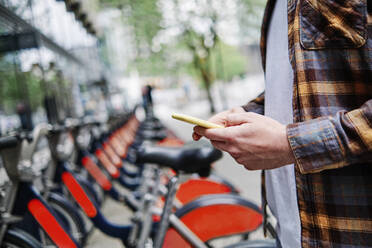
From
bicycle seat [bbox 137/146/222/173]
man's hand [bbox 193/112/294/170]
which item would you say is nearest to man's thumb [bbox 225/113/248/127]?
man's hand [bbox 193/112/294/170]

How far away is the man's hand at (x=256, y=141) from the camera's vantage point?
78 centimetres

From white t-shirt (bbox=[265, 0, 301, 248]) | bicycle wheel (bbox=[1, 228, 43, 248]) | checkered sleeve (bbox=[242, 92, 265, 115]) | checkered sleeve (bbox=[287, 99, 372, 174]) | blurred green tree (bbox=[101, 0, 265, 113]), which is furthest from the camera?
blurred green tree (bbox=[101, 0, 265, 113])

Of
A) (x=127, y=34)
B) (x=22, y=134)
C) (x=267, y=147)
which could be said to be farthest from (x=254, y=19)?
(x=267, y=147)

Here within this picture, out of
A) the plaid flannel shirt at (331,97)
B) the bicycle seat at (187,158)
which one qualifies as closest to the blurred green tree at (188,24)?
the bicycle seat at (187,158)

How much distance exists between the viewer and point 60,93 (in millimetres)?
7449

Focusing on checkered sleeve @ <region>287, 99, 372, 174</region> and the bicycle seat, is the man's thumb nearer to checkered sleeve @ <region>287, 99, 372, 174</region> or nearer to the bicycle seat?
checkered sleeve @ <region>287, 99, 372, 174</region>

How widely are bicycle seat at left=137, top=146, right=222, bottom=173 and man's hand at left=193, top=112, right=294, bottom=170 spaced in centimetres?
83

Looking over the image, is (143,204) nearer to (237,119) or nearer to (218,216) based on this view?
(218,216)

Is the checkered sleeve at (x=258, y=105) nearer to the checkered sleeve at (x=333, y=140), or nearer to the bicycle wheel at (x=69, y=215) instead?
the checkered sleeve at (x=333, y=140)

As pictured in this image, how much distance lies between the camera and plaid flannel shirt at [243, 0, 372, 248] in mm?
818

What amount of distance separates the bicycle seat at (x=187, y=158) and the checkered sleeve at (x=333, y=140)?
90 centimetres

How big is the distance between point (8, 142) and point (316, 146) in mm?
1516

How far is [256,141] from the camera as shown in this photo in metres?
0.78

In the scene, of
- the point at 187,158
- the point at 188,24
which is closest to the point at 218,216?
the point at 187,158
